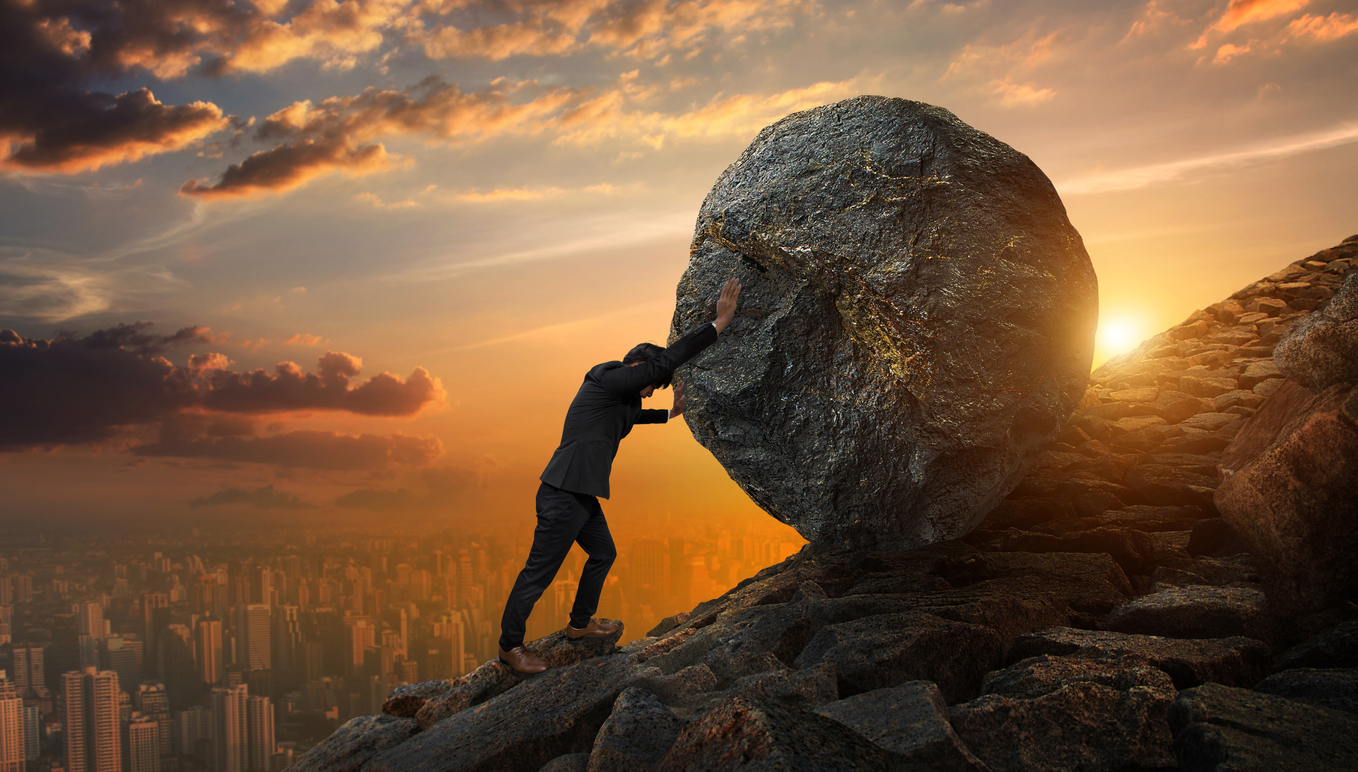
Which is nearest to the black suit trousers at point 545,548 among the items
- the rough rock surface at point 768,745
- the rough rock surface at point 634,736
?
the rough rock surface at point 634,736

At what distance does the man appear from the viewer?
6.31 meters

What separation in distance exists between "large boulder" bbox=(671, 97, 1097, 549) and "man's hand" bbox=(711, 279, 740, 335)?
0.13m

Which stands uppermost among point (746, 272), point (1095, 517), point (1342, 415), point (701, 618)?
point (746, 272)

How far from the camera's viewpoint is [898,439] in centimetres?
684

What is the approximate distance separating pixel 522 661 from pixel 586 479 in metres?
1.61

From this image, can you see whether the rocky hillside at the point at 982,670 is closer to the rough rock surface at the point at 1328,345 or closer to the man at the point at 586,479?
the man at the point at 586,479

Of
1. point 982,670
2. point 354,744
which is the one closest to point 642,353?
point 982,670

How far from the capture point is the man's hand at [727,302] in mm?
7066

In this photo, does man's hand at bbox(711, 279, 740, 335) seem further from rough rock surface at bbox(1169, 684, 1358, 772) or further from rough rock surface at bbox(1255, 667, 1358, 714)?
rough rock surface at bbox(1255, 667, 1358, 714)

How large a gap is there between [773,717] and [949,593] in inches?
135

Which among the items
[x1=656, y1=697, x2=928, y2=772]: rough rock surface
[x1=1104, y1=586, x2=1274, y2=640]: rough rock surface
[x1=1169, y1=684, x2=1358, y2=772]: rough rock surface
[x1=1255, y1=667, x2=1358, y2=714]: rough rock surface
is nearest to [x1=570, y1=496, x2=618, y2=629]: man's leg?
[x1=656, y1=697, x2=928, y2=772]: rough rock surface

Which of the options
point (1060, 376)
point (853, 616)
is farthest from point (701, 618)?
point (1060, 376)

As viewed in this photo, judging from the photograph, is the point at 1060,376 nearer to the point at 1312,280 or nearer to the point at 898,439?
the point at 898,439

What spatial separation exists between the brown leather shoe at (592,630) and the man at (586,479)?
9.6 inches
